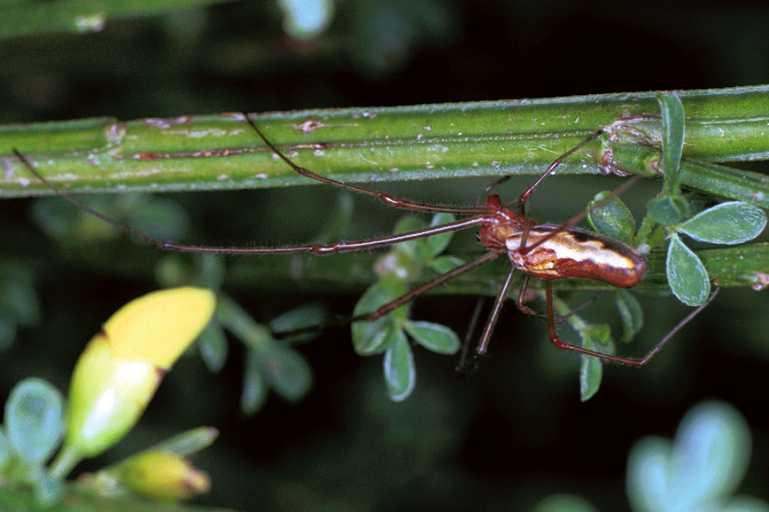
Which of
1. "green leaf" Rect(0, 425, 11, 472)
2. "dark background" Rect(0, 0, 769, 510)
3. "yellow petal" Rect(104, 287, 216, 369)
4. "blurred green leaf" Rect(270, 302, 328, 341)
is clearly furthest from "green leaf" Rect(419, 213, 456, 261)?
"dark background" Rect(0, 0, 769, 510)

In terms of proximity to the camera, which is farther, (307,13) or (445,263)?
(307,13)

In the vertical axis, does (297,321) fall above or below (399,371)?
above

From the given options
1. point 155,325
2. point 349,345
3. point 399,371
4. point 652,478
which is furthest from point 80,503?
point 349,345

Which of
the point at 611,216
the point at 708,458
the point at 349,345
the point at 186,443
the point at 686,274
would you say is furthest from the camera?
the point at 349,345

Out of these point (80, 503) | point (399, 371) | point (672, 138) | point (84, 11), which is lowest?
point (80, 503)

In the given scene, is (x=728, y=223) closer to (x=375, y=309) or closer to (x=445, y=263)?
(x=445, y=263)

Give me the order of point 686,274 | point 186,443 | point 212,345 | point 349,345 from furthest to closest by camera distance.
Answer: point 349,345, point 212,345, point 186,443, point 686,274

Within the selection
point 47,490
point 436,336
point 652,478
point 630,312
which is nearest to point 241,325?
point 436,336
